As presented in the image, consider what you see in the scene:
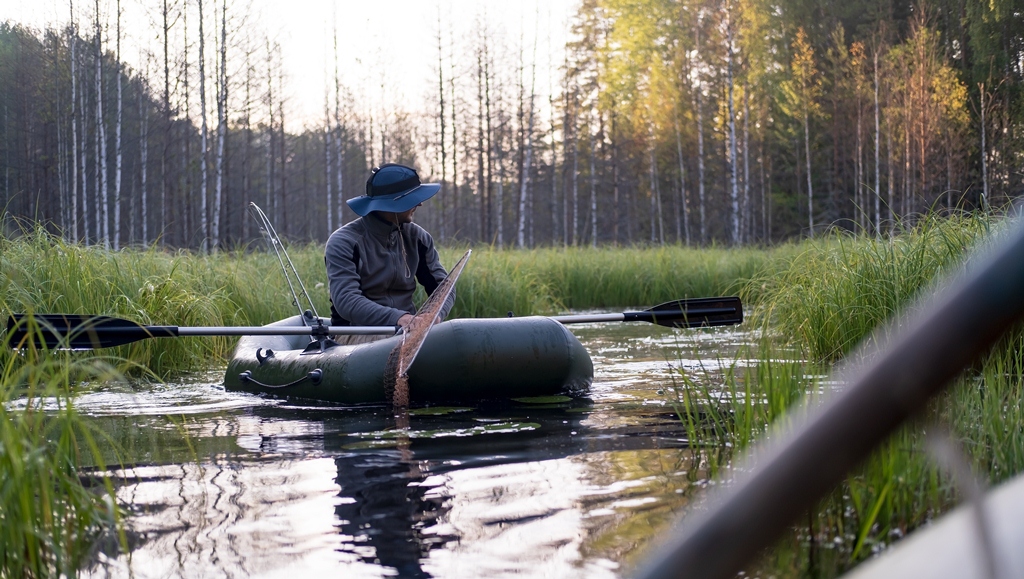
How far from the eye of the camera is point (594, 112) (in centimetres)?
3425

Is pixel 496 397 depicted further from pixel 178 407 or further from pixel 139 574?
pixel 139 574

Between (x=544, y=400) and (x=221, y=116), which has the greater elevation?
(x=221, y=116)

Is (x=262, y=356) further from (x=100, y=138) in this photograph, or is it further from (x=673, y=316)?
(x=100, y=138)

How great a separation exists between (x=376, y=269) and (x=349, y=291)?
0.33m

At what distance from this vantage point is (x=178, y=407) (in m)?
5.67

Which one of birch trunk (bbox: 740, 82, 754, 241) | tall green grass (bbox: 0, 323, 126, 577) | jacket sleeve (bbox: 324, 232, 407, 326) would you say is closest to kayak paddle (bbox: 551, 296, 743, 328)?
jacket sleeve (bbox: 324, 232, 407, 326)

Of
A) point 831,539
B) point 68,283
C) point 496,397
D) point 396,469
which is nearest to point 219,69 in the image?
point 68,283

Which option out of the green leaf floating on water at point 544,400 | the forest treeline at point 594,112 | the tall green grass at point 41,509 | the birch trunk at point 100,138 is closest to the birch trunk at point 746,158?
the forest treeline at point 594,112

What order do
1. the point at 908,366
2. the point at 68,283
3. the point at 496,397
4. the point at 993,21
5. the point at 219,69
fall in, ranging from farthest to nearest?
the point at 219,69, the point at 993,21, the point at 68,283, the point at 496,397, the point at 908,366

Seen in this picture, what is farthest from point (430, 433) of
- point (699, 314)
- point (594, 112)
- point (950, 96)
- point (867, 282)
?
point (594, 112)

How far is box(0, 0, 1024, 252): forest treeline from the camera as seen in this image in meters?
16.3

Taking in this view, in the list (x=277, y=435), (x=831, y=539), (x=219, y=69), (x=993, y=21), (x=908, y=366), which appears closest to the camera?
(x=908, y=366)

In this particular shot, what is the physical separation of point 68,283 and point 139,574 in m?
4.53

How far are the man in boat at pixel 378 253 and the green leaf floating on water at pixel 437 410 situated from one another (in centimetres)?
79
